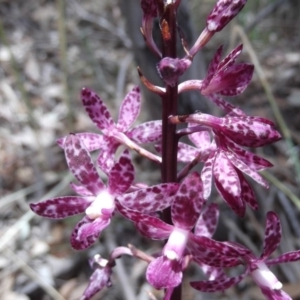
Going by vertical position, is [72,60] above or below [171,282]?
above

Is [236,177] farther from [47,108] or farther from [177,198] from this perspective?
[47,108]

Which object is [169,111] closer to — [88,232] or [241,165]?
[241,165]

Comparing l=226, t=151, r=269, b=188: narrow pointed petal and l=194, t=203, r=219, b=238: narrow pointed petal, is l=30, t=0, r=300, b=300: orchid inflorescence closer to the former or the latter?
l=226, t=151, r=269, b=188: narrow pointed petal

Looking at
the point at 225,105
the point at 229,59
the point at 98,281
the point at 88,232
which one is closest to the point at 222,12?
the point at 229,59

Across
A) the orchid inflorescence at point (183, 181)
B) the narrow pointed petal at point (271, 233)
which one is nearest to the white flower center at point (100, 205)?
the orchid inflorescence at point (183, 181)

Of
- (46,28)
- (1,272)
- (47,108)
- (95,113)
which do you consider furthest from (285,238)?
(46,28)

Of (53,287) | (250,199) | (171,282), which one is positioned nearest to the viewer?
(171,282)
